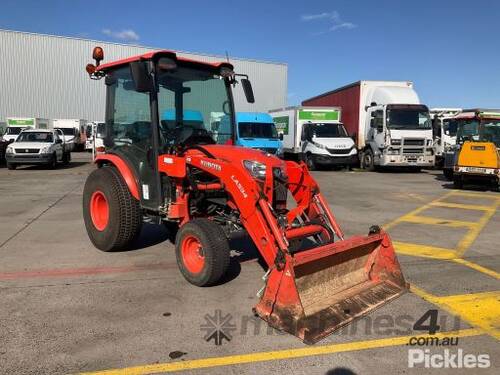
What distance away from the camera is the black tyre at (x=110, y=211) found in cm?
601

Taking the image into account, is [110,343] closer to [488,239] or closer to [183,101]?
[183,101]

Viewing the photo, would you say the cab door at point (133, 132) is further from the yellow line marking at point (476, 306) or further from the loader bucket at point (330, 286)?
the yellow line marking at point (476, 306)

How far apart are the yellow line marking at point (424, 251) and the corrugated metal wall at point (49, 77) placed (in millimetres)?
30845

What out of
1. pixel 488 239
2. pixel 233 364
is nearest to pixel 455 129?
pixel 488 239

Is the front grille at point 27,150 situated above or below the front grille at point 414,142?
below

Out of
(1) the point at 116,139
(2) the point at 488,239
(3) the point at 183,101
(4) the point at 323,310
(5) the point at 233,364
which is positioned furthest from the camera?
(2) the point at 488,239

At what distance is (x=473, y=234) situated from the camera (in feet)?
26.1

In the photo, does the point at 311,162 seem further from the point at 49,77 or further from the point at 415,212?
the point at 49,77

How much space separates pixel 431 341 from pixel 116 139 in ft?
15.7

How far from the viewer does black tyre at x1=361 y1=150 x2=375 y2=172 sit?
20562 millimetres

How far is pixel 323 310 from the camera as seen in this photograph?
4094mm

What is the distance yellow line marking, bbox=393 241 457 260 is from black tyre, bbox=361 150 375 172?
45.3ft

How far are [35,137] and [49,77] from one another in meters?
21.8

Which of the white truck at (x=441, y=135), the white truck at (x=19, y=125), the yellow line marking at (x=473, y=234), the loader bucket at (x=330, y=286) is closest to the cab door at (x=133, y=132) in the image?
the loader bucket at (x=330, y=286)
